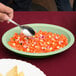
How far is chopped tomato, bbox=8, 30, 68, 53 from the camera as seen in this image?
2.96ft

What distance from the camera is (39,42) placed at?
97cm

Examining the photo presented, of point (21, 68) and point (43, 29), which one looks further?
point (43, 29)

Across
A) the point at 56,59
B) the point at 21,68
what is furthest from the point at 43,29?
the point at 21,68

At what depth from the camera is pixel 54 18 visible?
1277 mm

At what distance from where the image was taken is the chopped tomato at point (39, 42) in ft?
2.96

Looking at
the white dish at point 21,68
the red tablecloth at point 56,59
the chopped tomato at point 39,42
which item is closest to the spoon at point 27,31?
the chopped tomato at point 39,42

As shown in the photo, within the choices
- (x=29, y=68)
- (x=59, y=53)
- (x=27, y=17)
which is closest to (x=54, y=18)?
(x=27, y=17)

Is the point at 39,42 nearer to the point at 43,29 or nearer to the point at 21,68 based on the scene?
the point at 43,29

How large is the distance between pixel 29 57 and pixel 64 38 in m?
0.25

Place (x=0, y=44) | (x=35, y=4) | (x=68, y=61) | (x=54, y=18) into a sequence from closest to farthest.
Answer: (x=68, y=61) < (x=0, y=44) < (x=54, y=18) < (x=35, y=4)

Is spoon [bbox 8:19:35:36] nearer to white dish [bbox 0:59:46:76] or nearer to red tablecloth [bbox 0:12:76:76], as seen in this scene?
red tablecloth [bbox 0:12:76:76]

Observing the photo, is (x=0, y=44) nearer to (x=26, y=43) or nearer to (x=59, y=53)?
(x=26, y=43)

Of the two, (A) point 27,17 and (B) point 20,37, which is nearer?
(B) point 20,37

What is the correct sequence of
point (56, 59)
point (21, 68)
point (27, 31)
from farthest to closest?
point (27, 31) < point (56, 59) < point (21, 68)
